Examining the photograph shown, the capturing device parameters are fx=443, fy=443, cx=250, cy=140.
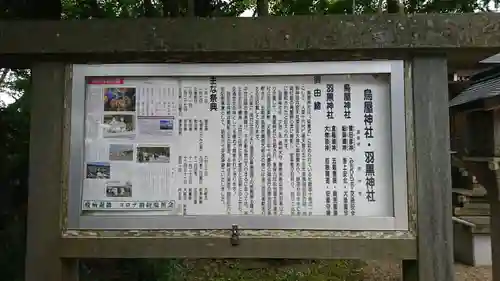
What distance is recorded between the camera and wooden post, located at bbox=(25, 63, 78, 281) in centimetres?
197

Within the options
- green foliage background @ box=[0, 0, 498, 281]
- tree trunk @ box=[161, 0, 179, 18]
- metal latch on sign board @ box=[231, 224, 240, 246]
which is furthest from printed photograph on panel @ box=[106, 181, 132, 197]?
tree trunk @ box=[161, 0, 179, 18]

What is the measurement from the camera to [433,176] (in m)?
1.92

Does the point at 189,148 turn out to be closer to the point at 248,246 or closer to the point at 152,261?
the point at 248,246

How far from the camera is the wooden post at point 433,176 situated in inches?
75.1

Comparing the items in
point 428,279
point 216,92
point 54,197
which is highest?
point 216,92

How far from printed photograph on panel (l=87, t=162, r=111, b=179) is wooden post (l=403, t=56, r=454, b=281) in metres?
1.37

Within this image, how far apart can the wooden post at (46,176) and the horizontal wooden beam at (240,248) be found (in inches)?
3.3

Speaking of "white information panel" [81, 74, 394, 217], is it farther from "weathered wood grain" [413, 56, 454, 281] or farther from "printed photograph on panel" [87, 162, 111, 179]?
"weathered wood grain" [413, 56, 454, 281]

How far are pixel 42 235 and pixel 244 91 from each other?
111cm

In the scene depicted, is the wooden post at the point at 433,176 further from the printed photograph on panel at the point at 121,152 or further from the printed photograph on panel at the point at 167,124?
the printed photograph on panel at the point at 121,152

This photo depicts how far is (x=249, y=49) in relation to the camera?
76.4 inches

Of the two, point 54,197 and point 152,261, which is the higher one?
point 54,197

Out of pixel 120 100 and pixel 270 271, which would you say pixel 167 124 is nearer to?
pixel 120 100

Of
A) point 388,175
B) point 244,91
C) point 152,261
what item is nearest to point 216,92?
point 244,91
